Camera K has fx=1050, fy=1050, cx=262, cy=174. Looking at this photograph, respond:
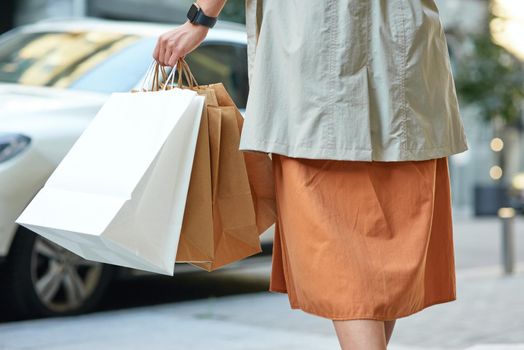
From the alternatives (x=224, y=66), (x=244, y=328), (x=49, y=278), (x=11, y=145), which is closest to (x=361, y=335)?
(x=244, y=328)

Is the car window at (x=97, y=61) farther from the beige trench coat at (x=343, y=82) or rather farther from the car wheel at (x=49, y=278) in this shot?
the beige trench coat at (x=343, y=82)

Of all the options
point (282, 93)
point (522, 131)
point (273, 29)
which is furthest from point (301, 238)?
point (522, 131)

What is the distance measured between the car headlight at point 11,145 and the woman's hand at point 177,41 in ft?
8.44

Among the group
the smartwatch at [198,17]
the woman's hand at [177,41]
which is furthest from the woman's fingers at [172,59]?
the smartwatch at [198,17]

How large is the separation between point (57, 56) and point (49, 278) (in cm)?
144

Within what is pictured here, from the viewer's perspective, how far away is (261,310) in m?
6.16

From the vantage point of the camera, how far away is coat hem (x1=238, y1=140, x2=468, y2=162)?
2.42 meters

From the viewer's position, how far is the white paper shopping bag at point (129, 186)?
2.48 meters

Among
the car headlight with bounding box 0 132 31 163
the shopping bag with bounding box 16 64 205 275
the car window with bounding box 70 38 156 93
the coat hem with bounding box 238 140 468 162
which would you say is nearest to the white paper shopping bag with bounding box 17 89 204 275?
the shopping bag with bounding box 16 64 205 275

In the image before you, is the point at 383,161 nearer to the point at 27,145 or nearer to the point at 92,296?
the point at 27,145

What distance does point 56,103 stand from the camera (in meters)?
5.51

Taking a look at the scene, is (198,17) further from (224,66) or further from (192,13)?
(224,66)

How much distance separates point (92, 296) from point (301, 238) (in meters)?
3.36

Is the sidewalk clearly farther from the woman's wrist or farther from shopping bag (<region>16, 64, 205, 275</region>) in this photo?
the woman's wrist
